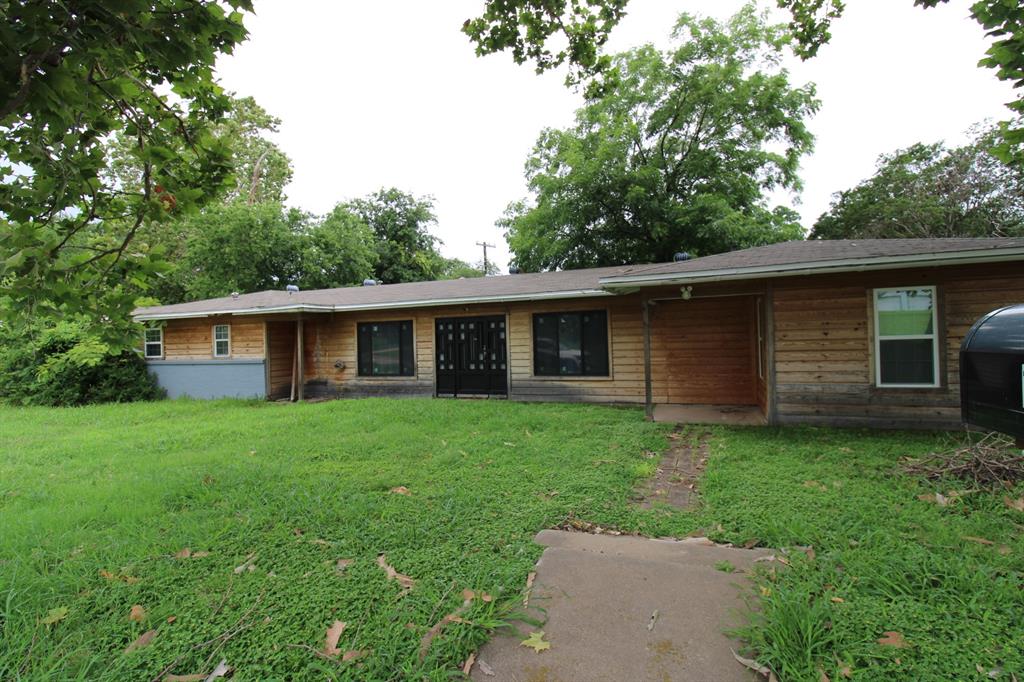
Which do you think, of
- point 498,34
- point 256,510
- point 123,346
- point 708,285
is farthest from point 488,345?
point 123,346

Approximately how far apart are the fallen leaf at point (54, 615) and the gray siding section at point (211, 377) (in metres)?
→ 10.7

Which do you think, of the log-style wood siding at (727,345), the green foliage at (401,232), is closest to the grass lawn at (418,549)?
the log-style wood siding at (727,345)

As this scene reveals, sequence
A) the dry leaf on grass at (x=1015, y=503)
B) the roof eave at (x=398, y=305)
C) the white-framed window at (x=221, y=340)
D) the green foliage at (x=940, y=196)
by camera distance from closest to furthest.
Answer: the dry leaf on grass at (x=1015, y=503)
the roof eave at (x=398, y=305)
the white-framed window at (x=221, y=340)
the green foliage at (x=940, y=196)

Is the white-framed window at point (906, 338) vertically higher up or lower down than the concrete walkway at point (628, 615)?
higher up

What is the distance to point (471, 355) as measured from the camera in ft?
38.1

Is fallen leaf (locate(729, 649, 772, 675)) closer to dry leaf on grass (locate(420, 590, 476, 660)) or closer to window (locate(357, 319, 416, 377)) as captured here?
dry leaf on grass (locate(420, 590, 476, 660))

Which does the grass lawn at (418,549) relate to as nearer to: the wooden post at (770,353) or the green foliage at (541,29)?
the wooden post at (770,353)

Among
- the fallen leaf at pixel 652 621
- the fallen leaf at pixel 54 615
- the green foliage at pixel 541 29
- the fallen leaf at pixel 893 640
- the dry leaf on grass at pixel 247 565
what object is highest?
the green foliage at pixel 541 29

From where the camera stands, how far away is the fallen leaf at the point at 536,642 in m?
2.37

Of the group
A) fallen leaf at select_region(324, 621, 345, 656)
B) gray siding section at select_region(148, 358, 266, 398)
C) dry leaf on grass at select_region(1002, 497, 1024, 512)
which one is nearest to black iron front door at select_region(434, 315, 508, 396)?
gray siding section at select_region(148, 358, 266, 398)

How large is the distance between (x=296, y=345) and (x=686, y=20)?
64.9ft

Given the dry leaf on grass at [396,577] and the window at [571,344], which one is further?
the window at [571,344]

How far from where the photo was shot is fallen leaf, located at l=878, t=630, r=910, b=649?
223 cm

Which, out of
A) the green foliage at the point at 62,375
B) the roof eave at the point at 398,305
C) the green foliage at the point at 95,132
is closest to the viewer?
the green foliage at the point at 95,132
